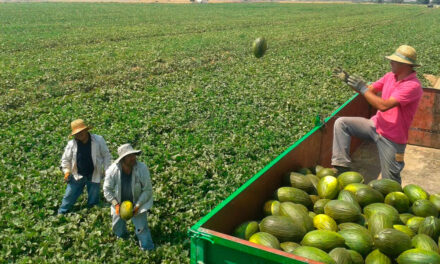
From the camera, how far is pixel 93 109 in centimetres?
1171

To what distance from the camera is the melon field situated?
6.11 meters

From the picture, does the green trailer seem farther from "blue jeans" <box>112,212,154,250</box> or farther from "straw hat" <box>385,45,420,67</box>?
"blue jeans" <box>112,212,154,250</box>

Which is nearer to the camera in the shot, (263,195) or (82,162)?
(263,195)

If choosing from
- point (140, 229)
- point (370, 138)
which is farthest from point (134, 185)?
point (370, 138)

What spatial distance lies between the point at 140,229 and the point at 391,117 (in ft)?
13.1

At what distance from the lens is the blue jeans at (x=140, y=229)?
557 cm

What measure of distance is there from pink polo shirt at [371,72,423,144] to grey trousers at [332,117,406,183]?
0.36ft

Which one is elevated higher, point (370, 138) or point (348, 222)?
point (370, 138)

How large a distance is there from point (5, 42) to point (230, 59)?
14576 mm

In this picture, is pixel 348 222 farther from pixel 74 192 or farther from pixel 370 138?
pixel 74 192

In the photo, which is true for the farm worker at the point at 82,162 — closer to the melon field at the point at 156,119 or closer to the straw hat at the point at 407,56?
the melon field at the point at 156,119

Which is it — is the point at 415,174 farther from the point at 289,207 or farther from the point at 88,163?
the point at 88,163

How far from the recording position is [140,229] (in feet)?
18.4

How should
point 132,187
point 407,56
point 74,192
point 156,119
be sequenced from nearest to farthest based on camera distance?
point 132,187
point 407,56
point 74,192
point 156,119
